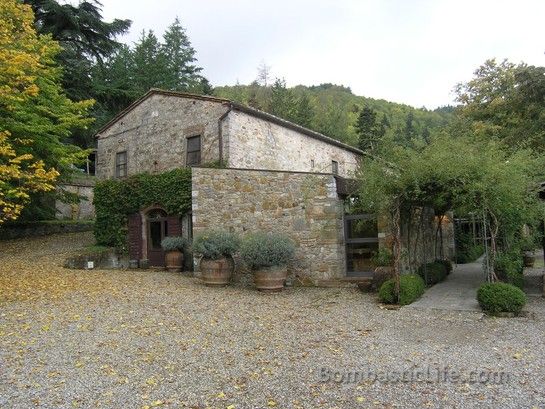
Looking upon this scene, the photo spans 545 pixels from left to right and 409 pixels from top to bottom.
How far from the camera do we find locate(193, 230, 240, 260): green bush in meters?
10.7

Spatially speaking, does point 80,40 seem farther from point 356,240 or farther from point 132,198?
point 356,240

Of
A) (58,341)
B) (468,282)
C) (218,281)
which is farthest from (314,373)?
(468,282)

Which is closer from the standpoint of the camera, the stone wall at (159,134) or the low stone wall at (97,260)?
the low stone wall at (97,260)

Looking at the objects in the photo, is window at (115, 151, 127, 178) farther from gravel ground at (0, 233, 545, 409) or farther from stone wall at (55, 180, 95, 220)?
gravel ground at (0, 233, 545, 409)

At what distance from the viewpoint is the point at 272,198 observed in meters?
11.6

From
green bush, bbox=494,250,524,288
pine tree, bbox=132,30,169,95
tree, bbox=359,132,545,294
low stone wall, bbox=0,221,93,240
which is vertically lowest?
green bush, bbox=494,250,524,288

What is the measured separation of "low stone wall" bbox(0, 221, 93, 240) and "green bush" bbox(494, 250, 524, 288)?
19393mm

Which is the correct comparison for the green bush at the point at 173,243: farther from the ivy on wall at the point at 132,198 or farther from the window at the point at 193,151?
the window at the point at 193,151

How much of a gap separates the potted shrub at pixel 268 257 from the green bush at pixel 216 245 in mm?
591

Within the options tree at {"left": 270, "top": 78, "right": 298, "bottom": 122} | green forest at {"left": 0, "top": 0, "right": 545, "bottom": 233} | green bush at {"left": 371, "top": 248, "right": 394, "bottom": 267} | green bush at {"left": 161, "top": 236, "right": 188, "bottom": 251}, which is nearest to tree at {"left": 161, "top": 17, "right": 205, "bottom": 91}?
green forest at {"left": 0, "top": 0, "right": 545, "bottom": 233}

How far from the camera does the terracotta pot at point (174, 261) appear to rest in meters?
14.1

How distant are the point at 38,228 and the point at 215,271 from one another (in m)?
13.3

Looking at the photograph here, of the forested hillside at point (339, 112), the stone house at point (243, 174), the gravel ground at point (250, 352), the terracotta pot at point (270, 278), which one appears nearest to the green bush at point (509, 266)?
the gravel ground at point (250, 352)

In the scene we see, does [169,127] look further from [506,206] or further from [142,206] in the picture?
[506,206]
